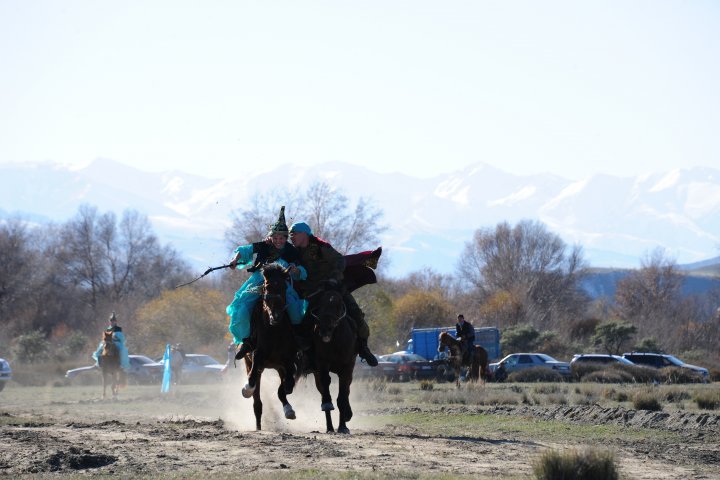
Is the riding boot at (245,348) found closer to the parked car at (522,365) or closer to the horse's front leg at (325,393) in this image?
the horse's front leg at (325,393)

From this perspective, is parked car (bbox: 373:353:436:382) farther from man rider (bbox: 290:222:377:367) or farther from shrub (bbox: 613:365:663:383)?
man rider (bbox: 290:222:377:367)

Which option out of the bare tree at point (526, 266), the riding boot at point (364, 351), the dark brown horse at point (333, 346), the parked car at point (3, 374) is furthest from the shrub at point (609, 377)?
the bare tree at point (526, 266)

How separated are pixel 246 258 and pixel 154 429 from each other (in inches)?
121

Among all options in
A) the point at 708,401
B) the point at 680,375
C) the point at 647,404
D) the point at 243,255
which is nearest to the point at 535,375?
the point at 680,375

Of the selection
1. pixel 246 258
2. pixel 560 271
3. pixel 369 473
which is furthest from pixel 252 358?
pixel 560 271

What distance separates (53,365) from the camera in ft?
190

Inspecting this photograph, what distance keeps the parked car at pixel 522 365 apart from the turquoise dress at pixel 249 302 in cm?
2706

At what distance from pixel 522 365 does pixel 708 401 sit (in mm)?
23881

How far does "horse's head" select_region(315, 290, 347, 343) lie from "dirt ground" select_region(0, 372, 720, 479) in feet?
4.91

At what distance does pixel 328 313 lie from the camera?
16094 mm

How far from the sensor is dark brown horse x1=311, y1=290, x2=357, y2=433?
16.1 m

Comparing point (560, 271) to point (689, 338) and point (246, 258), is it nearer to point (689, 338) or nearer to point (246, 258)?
point (689, 338)

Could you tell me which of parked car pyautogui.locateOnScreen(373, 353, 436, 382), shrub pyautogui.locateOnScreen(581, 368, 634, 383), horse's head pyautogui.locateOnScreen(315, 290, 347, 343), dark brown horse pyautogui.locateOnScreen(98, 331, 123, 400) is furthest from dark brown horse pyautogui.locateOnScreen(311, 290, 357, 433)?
parked car pyautogui.locateOnScreen(373, 353, 436, 382)

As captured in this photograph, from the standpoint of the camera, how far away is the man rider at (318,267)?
56.6 feet
